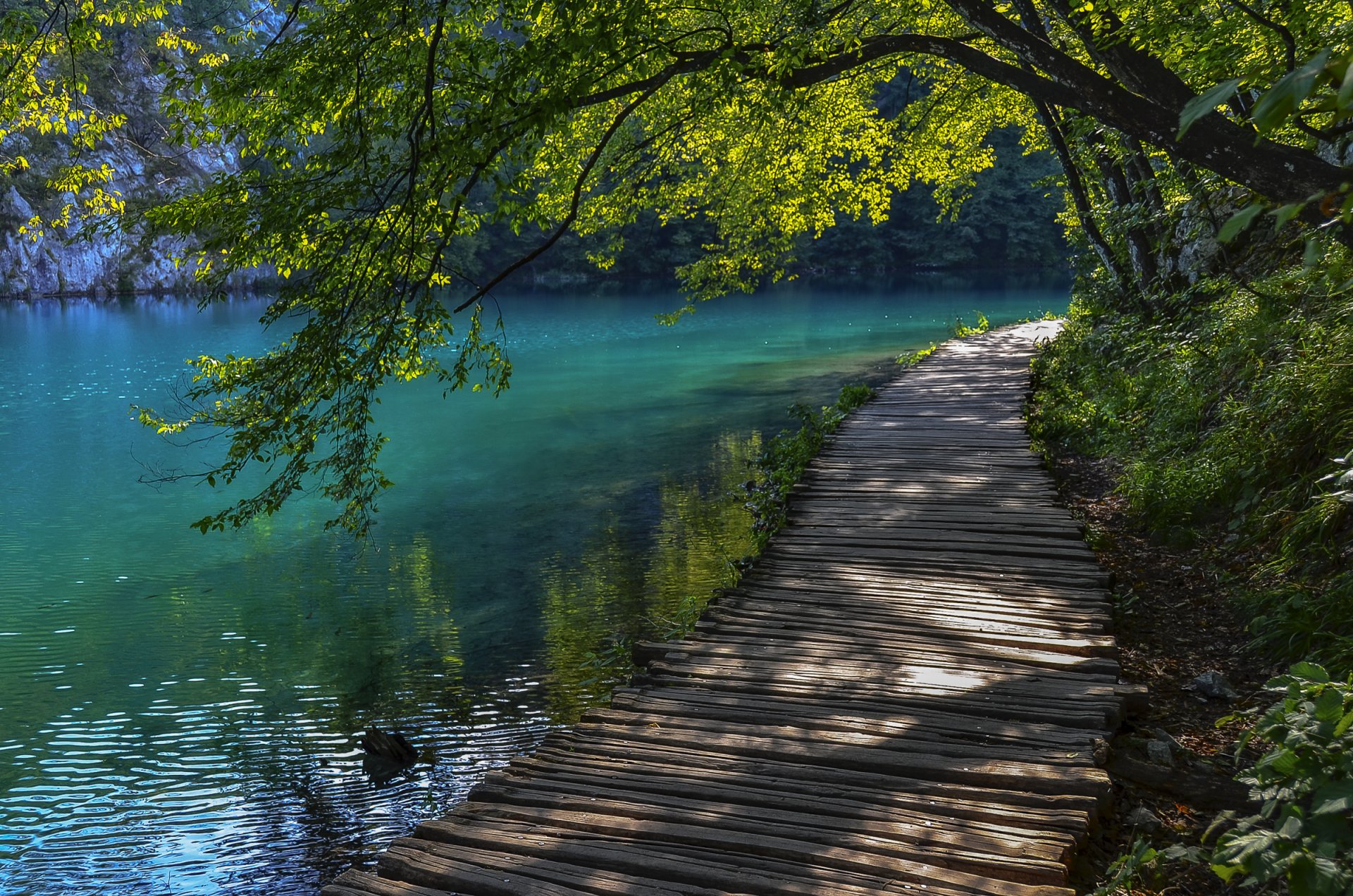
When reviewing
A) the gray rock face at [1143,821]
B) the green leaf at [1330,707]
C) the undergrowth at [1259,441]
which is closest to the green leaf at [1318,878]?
the green leaf at [1330,707]

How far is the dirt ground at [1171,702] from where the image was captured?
4.48m

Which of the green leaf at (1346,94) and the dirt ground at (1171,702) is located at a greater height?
the green leaf at (1346,94)

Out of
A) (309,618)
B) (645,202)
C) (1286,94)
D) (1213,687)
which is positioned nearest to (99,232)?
(645,202)

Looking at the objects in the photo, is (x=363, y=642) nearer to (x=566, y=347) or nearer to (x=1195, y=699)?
(x=1195, y=699)

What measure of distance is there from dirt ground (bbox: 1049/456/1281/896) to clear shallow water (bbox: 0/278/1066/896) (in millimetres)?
4390

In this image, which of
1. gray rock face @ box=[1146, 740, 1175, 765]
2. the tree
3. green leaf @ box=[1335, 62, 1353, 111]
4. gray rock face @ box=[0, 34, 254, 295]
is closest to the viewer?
green leaf @ box=[1335, 62, 1353, 111]

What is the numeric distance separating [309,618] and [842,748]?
7.53 metres

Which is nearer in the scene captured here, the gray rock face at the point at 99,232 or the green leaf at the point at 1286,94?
the green leaf at the point at 1286,94

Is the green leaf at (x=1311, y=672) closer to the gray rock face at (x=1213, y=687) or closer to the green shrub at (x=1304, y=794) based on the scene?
the green shrub at (x=1304, y=794)

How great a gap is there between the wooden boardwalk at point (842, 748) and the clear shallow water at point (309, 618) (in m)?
2.17

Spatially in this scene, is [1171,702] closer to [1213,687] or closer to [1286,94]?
[1213,687]

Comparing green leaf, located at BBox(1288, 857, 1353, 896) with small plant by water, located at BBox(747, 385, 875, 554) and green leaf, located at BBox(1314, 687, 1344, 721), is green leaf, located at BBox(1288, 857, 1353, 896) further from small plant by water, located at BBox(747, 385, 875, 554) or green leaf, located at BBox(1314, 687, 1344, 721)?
small plant by water, located at BBox(747, 385, 875, 554)

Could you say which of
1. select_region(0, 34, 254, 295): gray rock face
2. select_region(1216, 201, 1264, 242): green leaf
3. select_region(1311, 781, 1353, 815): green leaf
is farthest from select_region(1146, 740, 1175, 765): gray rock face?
select_region(0, 34, 254, 295): gray rock face

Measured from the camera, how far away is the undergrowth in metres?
6.40
